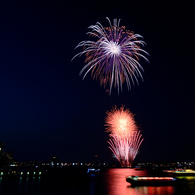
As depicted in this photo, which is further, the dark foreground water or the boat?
the boat

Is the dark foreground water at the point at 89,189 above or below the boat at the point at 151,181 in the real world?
below

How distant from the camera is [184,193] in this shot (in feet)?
117

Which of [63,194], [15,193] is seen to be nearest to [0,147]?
[15,193]

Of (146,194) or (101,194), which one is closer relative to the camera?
(146,194)

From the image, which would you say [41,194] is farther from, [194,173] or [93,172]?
[93,172]

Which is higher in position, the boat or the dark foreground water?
the boat

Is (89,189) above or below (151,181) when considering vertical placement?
below

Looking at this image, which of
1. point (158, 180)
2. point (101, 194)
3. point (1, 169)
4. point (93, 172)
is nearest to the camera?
point (101, 194)

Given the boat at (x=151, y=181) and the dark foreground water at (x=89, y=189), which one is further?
the boat at (x=151, y=181)

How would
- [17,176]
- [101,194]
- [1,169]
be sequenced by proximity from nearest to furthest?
[101,194] < [17,176] < [1,169]

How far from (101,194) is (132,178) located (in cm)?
1259

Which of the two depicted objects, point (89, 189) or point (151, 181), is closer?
point (89, 189)

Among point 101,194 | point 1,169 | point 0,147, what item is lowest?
point 101,194

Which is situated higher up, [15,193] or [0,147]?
[0,147]
